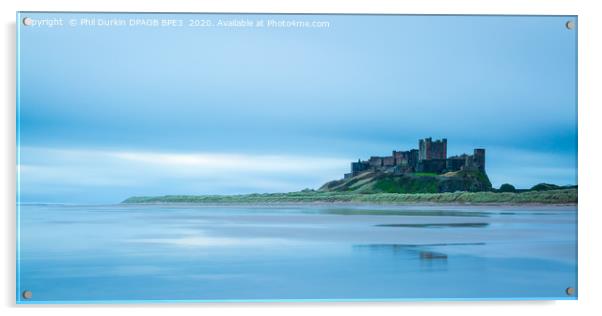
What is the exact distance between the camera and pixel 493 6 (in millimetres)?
4301

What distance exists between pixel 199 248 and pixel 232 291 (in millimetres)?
350

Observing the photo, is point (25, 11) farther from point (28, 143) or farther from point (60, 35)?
point (28, 143)

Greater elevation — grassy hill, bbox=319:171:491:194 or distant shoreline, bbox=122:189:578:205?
grassy hill, bbox=319:171:491:194

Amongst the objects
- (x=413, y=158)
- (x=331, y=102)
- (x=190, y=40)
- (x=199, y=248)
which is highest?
(x=190, y=40)

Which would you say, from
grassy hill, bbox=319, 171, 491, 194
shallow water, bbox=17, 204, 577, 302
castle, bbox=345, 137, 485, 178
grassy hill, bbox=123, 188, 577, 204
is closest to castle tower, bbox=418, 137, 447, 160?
castle, bbox=345, 137, 485, 178

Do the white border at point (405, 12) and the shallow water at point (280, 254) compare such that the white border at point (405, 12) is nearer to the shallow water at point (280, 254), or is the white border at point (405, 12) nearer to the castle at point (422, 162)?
the shallow water at point (280, 254)

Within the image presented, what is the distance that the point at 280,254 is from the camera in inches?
169

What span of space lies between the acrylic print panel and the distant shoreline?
0.01 meters

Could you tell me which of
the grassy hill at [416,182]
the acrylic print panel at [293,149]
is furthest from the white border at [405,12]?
the grassy hill at [416,182]

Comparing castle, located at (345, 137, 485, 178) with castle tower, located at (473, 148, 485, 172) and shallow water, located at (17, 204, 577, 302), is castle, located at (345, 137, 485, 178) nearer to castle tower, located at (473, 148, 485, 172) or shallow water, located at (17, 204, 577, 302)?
castle tower, located at (473, 148, 485, 172)

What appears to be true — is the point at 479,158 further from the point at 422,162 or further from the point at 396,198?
the point at 396,198

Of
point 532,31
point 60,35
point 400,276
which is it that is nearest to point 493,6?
point 532,31

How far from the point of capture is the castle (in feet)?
14.3

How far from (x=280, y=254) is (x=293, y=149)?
0.68m
